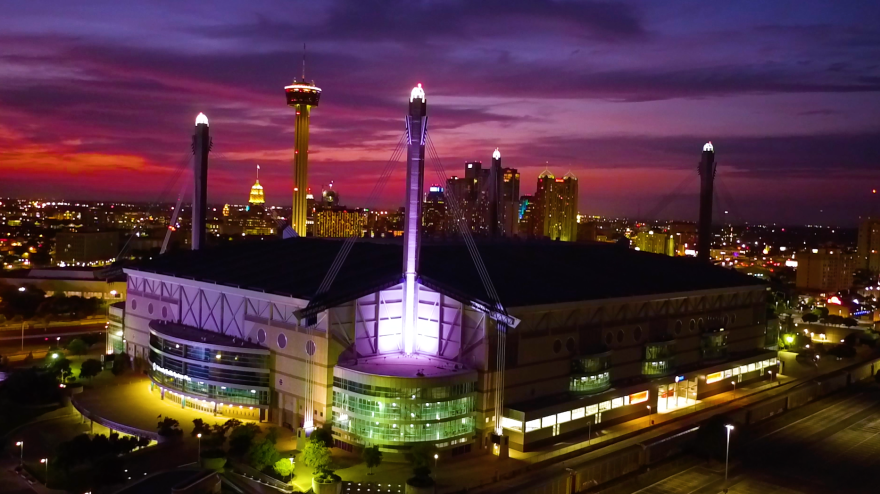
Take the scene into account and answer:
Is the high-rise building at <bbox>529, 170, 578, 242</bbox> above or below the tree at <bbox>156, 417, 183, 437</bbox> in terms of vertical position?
above

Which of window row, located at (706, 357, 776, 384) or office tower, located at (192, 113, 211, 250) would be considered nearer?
window row, located at (706, 357, 776, 384)

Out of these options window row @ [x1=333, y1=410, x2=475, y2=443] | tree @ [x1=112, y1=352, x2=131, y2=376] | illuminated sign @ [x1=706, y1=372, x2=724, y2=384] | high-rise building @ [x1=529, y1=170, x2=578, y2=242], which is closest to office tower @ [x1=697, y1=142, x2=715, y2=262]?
illuminated sign @ [x1=706, y1=372, x2=724, y2=384]

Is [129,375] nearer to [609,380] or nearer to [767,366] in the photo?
[609,380]

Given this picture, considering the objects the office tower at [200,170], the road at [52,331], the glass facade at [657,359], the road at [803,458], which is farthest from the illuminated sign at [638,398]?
the road at [52,331]

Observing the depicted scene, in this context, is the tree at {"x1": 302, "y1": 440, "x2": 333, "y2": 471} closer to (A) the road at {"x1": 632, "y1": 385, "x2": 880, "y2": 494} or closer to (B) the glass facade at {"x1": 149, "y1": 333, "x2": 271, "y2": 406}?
(B) the glass facade at {"x1": 149, "y1": 333, "x2": 271, "y2": 406}

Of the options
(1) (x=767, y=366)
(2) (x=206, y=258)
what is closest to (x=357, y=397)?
(2) (x=206, y=258)

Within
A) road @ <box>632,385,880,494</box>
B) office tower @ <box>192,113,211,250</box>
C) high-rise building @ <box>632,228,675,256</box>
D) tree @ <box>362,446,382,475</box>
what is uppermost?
office tower @ <box>192,113,211,250</box>
